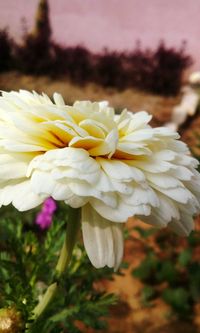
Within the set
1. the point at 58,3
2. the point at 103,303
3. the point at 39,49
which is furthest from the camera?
the point at 39,49

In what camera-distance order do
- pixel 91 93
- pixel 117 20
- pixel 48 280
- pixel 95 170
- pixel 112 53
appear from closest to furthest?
pixel 95 170 < pixel 48 280 < pixel 117 20 < pixel 112 53 < pixel 91 93

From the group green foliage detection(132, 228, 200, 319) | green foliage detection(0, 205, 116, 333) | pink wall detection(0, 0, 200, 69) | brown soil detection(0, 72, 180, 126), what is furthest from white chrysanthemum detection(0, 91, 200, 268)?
brown soil detection(0, 72, 180, 126)

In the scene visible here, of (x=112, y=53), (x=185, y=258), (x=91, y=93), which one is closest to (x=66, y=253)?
(x=185, y=258)

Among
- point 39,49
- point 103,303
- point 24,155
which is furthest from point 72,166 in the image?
point 39,49

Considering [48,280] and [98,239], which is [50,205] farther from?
[98,239]

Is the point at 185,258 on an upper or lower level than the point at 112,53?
lower

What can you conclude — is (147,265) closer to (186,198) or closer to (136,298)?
(136,298)

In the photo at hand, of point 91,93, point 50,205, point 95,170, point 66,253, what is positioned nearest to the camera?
point 95,170
